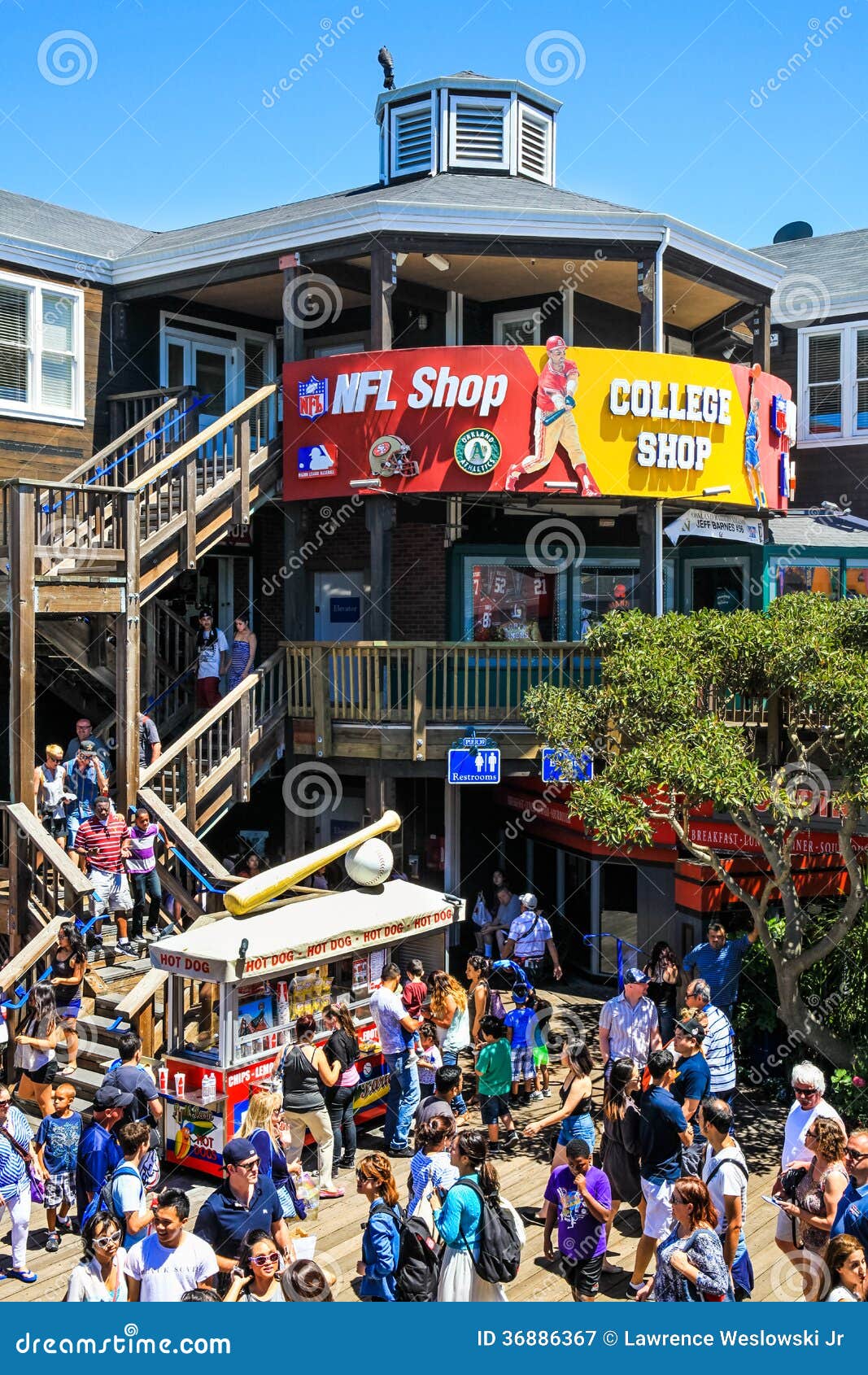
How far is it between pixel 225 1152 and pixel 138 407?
1471 cm

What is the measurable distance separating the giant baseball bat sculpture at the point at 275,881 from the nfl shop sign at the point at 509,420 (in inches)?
227

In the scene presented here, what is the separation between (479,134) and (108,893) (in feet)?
49.0

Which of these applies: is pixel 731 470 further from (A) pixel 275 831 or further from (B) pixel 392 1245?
(B) pixel 392 1245

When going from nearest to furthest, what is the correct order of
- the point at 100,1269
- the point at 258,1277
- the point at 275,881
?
the point at 258,1277, the point at 100,1269, the point at 275,881

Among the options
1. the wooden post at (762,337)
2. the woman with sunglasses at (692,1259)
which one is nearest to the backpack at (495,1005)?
the woman with sunglasses at (692,1259)

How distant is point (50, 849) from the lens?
14.5 meters

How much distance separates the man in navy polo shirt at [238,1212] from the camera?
26.5ft

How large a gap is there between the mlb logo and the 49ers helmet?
2.53ft

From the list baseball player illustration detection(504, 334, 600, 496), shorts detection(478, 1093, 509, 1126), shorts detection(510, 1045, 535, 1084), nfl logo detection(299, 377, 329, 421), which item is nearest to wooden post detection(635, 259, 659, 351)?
baseball player illustration detection(504, 334, 600, 496)

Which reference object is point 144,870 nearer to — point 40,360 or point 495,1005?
point 495,1005

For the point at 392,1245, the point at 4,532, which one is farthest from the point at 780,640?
the point at 4,532

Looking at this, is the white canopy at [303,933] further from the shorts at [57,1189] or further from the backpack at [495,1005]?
the shorts at [57,1189]

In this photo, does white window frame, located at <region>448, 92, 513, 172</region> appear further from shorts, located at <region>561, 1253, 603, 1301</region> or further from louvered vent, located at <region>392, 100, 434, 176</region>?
shorts, located at <region>561, 1253, 603, 1301</region>

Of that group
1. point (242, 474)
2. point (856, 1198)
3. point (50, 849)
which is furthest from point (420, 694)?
point (856, 1198)
